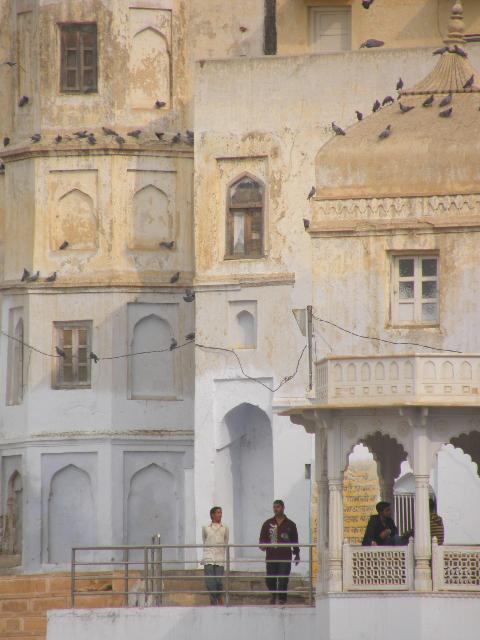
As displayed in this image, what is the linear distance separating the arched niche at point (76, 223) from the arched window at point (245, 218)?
3.41m

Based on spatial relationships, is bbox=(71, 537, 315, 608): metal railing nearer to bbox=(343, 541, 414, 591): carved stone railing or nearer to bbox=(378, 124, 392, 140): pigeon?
bbox=(343, 541, 414, 591): carved stone railing

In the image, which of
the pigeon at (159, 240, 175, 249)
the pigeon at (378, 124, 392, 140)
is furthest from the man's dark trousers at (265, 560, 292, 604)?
the pigeon at (159, 240, 175, 249)

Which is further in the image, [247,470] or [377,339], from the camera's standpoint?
[247,470]

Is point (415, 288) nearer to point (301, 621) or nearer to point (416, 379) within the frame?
point (301, 621)

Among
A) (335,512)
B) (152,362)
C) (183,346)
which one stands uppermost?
(183,346)

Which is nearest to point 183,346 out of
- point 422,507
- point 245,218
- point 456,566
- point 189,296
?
point 189,296

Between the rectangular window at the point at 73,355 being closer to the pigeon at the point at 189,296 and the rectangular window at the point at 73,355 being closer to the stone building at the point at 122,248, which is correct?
the stone building at the point at 122,248

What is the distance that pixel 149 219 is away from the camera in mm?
46562

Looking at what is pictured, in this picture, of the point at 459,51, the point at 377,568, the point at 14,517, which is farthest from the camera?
the point at 14,517

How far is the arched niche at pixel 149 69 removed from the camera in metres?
46.5

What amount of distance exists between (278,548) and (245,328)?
30.5 feet

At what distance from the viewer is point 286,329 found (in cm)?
4334

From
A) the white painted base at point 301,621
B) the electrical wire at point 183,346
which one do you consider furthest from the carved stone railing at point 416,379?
the electrical wire at point 183,346

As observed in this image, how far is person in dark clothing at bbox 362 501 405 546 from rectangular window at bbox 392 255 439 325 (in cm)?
630
